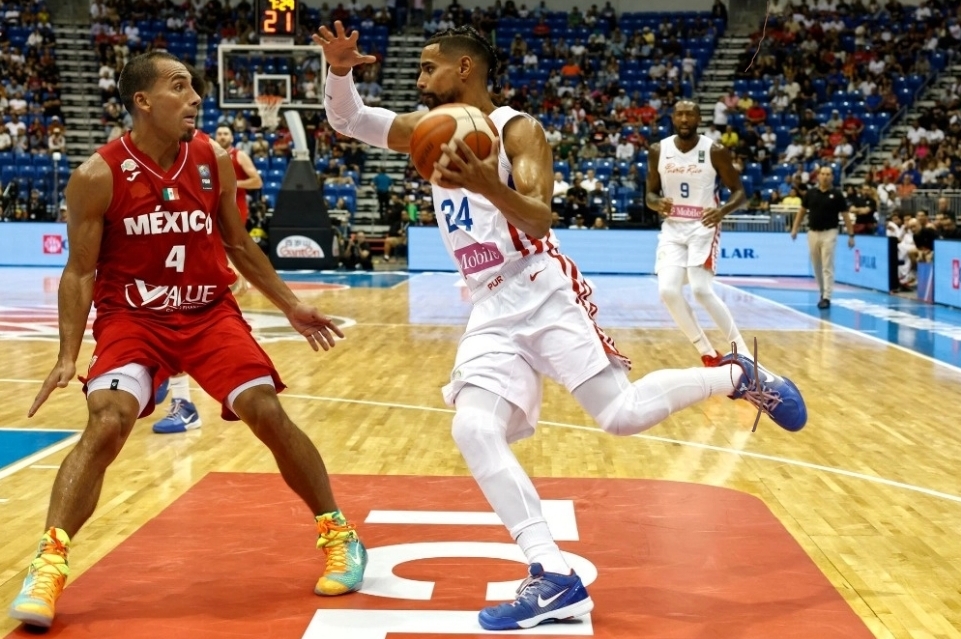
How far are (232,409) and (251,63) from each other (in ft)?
62.3

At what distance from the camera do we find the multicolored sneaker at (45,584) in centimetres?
347

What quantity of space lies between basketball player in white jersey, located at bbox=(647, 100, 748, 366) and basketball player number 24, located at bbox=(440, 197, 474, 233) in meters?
5.20

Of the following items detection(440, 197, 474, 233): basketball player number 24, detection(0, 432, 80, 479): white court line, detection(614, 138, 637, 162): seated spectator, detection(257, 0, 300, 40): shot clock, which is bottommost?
detection(0, 432, 80, 479): white court line

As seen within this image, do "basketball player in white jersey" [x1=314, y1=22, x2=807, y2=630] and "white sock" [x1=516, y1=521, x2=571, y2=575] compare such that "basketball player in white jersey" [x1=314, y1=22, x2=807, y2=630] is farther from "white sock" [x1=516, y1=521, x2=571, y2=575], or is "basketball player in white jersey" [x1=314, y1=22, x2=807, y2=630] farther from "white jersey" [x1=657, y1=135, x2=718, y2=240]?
"white jersey" [x1=657, y1=135, x2=718, y2=240]

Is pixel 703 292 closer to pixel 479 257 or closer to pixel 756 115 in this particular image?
pixel 479 257

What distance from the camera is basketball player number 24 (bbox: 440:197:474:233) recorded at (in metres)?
3.91

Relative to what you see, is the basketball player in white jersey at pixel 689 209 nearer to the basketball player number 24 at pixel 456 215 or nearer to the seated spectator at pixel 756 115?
the basketball player number 24 at pixel 456 215

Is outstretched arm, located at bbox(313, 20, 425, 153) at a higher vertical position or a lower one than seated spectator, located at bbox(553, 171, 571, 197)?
lower

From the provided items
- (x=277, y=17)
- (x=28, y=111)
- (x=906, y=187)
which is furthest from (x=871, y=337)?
(x=28, y=111)

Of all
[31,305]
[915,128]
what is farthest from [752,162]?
[31,305]

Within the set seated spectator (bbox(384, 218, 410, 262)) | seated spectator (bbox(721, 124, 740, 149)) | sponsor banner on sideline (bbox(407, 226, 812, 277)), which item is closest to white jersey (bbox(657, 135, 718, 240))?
sponsor banner on sideline (bbox(407, 226, 812, 277))

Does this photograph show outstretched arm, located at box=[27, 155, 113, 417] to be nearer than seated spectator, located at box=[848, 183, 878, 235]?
Yes

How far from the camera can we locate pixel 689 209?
910 cm

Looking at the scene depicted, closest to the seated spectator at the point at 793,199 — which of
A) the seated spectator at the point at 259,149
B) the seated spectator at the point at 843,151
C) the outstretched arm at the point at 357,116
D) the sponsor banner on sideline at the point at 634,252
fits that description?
the sponsor banner on sideline at the point at 634,252
